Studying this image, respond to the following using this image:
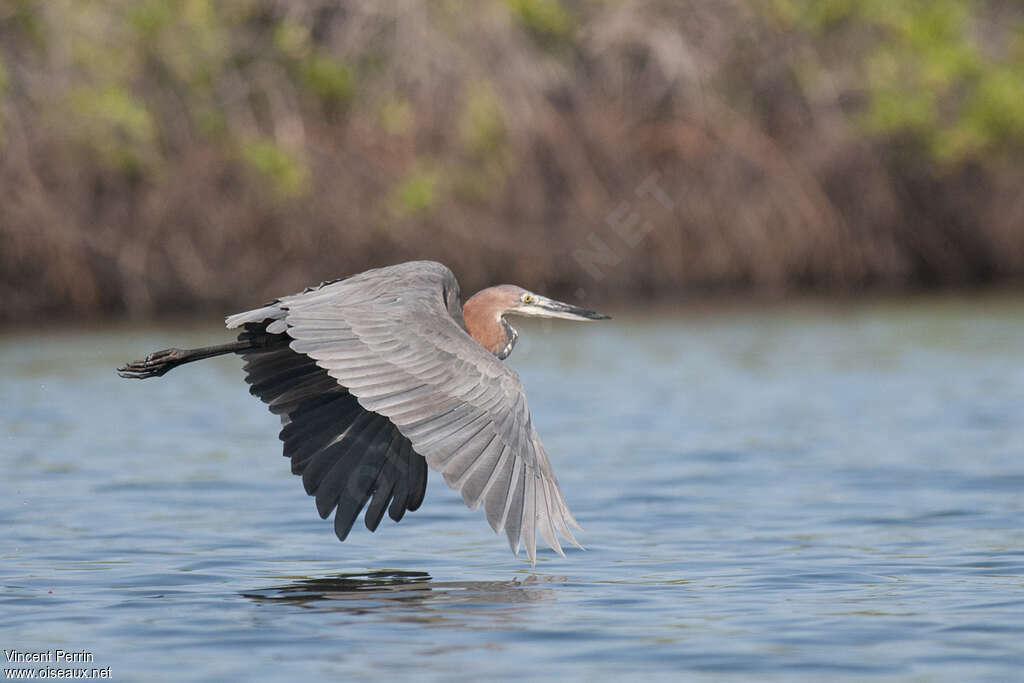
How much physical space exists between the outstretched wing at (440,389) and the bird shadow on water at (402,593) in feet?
1.03

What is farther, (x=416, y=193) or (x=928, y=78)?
(x=928, y=78)

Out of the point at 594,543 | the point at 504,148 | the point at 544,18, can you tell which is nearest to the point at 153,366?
the point at 594,543

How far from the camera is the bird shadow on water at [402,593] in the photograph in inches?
248

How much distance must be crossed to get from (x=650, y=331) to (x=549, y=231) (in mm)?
5052

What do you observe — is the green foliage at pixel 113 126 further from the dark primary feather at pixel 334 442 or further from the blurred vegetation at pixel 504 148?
the dark primary feather at pixel 334 442

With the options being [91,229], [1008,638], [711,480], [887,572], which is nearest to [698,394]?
[711,480]

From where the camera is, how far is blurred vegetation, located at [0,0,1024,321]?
2178cm

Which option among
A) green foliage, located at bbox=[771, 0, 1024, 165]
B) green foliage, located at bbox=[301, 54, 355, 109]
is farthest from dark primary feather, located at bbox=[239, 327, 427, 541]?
green foliage, located at bbox=[771, 0, 1024, 165]

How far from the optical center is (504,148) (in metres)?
23.8

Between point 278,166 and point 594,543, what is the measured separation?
1551cm

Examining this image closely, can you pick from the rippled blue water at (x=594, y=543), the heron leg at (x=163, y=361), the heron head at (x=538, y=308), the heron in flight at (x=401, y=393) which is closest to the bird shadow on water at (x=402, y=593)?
the rippled blue water at (x=594, y=543)

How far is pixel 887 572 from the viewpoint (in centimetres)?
695

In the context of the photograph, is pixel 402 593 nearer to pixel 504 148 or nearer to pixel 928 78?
pixel 504 148

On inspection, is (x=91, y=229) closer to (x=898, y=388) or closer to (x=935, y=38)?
(x=898, y=388)
